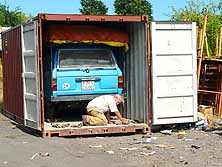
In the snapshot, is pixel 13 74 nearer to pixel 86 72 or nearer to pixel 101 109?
pixel 86 72

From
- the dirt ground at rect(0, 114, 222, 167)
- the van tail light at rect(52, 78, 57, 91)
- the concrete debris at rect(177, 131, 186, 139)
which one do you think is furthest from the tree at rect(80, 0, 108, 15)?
the concrete debris at rect(177, 131, 186, 139)

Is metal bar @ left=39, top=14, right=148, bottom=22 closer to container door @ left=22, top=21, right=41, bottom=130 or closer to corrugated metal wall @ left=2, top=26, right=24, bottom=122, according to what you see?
container door @ left=22, top=21, right=41, bottom=130

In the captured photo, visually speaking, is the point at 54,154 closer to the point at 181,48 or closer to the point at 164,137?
the point at 164,137

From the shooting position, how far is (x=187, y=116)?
14047mm

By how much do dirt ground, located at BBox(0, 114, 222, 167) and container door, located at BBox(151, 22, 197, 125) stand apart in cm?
56

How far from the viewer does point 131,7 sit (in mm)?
77625

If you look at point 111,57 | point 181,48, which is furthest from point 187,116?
point 111,57

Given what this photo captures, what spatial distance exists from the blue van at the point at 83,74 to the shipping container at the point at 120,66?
0.44 meters

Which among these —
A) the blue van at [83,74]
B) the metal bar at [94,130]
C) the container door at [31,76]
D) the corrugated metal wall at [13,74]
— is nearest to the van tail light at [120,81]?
the blue van at [83,74]

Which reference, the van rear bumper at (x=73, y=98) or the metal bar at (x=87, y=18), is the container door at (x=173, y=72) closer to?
the metal bar at (x=87, y=18)

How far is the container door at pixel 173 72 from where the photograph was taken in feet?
44.7

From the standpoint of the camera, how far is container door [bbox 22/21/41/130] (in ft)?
43.8

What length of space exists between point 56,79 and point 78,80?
59 cm

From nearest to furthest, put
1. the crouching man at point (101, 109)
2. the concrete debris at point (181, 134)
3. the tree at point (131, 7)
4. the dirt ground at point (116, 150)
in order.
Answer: the dirt ground at point (116, 150), the concrete debris at point (181, 134), the crouching man at point (101, 109), the tree at point (131, 7)
